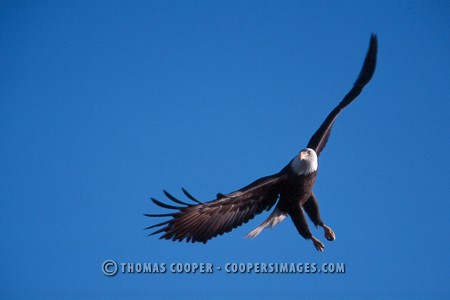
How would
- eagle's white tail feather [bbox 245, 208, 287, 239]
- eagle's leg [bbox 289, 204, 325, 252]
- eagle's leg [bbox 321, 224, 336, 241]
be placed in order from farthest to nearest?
eagle's white tail feather [bbox 245, 208, 287, 239] → eagle's leg [bbox 321, 224, 336, 241] → eagle's leg [bbox 289, 204, 325, 252]

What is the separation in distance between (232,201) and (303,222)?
0.69 m

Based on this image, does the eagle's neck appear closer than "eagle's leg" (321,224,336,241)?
Yes

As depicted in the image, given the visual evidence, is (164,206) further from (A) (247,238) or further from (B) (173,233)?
(A) (247,238)

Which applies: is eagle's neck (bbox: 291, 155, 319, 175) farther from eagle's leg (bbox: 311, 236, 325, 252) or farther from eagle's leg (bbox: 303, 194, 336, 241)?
eagle's leg (bbox: 311, 236, 325, 252)

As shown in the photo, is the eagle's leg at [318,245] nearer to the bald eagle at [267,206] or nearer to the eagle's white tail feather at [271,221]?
the bald eagle at [267,206]

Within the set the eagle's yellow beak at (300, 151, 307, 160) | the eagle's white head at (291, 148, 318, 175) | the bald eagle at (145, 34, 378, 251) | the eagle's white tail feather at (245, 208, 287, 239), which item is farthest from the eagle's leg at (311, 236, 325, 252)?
the eagle's yellow beak at (300, 151, 307, 160)

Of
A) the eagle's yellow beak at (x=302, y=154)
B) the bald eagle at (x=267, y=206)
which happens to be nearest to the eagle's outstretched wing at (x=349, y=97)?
the bald eagle at (x=267, y=206)

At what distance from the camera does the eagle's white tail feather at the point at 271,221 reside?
601cm

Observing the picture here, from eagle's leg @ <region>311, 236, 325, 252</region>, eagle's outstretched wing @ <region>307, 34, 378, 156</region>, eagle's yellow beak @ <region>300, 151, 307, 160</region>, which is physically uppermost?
eagle's outstretched wing @ <region>307, 34, 378, 156</region>

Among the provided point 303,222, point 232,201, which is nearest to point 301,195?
point 303,222

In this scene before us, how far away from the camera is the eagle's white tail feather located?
6.01 meters

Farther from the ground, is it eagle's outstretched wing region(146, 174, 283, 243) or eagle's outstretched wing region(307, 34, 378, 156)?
eagle's outstretched wing region(307, 34, 378, 156)

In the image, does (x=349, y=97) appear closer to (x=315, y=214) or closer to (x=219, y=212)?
(x=315, y=214)

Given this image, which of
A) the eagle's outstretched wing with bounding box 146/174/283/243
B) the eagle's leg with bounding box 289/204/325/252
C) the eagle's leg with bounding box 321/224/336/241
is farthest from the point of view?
the eagle's leg with bounding box 321/224/336/241
